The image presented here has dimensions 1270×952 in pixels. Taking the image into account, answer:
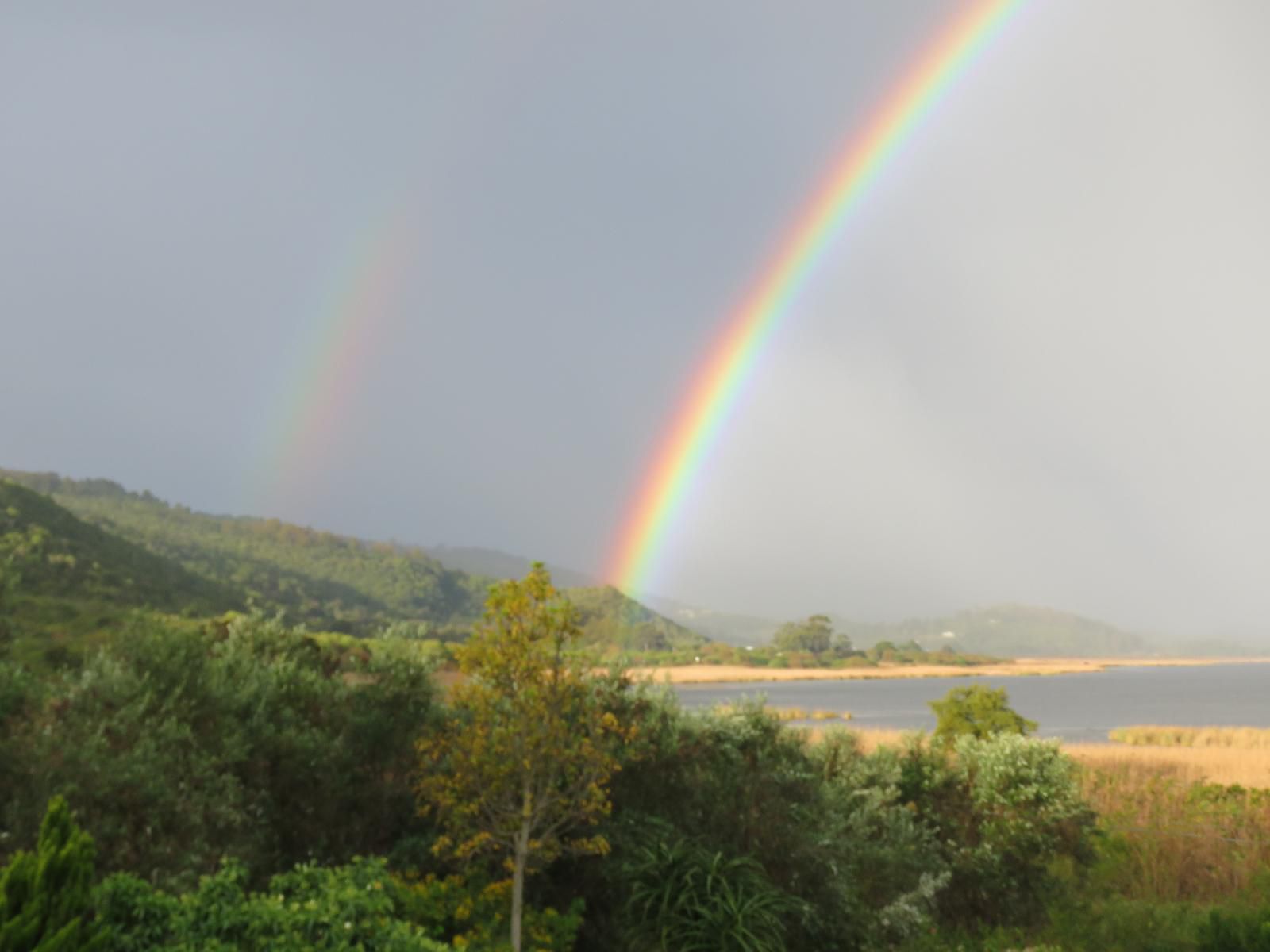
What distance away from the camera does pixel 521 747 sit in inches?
341

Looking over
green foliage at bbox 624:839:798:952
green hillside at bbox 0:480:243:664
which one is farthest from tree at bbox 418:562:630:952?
green hillside at bbox 0:480:243:664

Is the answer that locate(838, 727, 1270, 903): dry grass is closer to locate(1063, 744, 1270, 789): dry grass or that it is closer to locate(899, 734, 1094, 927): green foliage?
locate(1063, 744, 1270, 789): dry grass

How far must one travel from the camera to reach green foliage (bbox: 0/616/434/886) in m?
6.97

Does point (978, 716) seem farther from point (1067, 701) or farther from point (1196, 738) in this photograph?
point (1067, 701)

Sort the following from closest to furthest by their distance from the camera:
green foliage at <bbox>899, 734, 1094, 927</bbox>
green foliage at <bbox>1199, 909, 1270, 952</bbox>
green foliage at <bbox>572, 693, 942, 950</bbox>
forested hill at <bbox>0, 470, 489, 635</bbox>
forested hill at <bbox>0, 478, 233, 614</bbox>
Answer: green foliage at <bbox>1199, 909, 1270, 952</bbox>
green foliage at <bbox>572, 693, 942, 950</bbox>
green foliage at <bbox>899, 734, 1094, 927</bbox>
forested hill at <bbox>0, 478, 233, 614</bbox>
forested hill at <bbox>0, 470, 489, 635</bbox>

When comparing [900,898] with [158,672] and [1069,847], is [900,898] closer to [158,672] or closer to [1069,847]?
[1069,847]

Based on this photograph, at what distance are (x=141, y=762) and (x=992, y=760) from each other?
11185mm

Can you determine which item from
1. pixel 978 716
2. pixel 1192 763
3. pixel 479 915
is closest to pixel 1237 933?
pixel 479 915

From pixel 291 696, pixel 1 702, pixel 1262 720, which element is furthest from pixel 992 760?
pixel 1262 720

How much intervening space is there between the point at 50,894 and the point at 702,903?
5.68 m

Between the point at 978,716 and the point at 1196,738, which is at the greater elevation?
the point at 978,716

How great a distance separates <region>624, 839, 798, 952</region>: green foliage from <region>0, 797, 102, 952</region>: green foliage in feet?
16.9

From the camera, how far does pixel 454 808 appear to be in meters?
8.67

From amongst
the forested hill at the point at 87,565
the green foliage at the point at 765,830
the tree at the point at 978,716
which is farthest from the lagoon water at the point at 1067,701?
the forested hill at the point at 87,565
